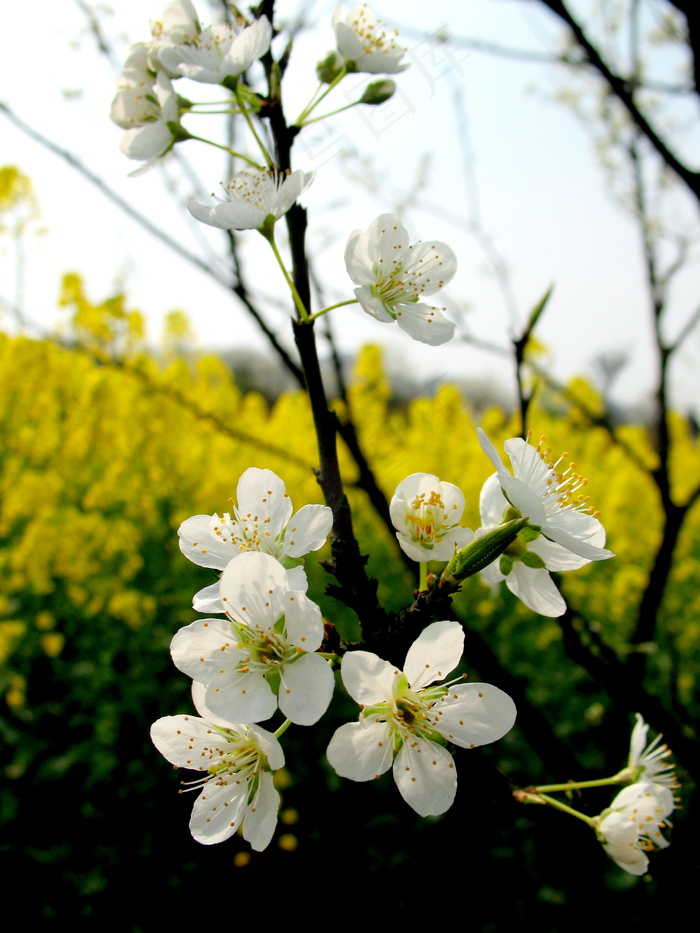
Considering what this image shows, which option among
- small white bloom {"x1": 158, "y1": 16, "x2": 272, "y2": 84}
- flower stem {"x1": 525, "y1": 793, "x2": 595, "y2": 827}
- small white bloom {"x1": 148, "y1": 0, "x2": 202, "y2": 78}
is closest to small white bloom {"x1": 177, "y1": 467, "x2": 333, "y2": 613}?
flower stem {"x1": 525, "y1": 793, "x2": 595, "y2": 827}

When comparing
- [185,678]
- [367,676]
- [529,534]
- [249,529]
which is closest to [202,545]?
[249,529]

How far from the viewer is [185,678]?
3.56m

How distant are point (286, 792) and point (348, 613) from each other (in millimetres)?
913

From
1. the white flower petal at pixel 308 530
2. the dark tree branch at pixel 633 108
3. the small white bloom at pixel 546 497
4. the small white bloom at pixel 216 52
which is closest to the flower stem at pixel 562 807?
the small white bloom at pixel 546 497

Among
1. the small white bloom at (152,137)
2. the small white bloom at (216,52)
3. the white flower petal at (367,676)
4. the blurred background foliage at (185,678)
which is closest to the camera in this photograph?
the white flower petal at (367,676)

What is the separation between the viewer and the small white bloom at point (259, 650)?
1.87ft

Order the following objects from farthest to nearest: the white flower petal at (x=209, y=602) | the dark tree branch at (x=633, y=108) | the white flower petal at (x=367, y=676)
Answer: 1. the dark tree branch at (x=633, y=108)
2. the white flower petal at (x=209, y=602)
3. the white flower petal at (x=367, y=676)

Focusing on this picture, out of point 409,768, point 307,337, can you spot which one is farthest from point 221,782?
point 307,337

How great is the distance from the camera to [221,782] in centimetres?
69

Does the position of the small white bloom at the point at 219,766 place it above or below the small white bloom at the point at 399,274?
below

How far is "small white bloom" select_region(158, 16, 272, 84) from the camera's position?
0.78m

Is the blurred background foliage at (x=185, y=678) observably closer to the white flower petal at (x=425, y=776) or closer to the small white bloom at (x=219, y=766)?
the white flower petal at (x=425, y=776)

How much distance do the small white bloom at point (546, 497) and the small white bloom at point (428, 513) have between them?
87 millimetres

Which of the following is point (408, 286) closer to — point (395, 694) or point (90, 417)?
point (395, 694)
